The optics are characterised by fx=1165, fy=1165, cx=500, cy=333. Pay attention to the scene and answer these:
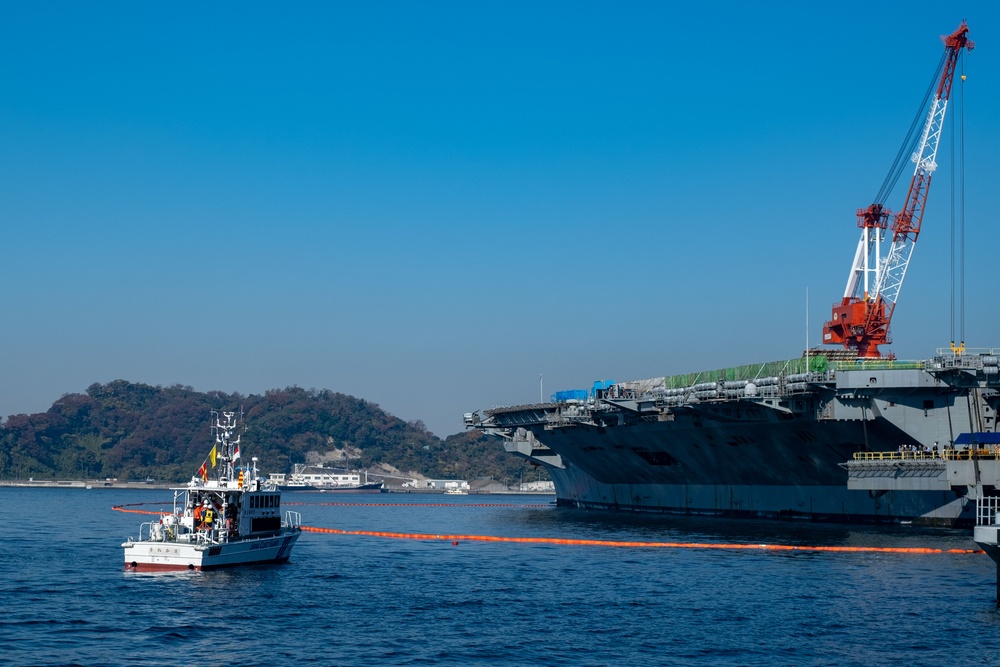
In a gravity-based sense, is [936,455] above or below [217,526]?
above

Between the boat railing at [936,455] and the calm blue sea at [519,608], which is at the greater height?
the boat railing at [936,455]

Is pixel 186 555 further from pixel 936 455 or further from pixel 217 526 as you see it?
pixel 936 455

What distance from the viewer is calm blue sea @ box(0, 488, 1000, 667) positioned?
29.2m

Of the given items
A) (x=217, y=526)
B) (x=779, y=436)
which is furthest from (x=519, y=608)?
(x=779, y=436)

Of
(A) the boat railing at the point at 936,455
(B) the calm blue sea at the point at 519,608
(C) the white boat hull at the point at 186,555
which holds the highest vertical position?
(A) the boat railing at the point at 936,455

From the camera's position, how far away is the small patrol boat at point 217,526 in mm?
43250

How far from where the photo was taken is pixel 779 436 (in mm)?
66938

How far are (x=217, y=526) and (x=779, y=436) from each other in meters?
34.8

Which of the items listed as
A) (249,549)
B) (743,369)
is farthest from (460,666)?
(743,369)

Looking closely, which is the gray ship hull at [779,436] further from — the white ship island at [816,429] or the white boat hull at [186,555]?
the white boat hull at [186,555]

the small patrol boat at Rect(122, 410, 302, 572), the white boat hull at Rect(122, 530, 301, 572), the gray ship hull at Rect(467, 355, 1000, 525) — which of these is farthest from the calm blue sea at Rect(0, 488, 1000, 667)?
the gray ship hull at Rect(467, 355, 1000, 525)

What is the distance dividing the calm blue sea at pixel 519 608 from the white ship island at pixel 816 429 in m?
4.09

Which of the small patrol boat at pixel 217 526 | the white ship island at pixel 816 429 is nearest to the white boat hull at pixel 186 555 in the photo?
the small patrol boat at pixel 217 526

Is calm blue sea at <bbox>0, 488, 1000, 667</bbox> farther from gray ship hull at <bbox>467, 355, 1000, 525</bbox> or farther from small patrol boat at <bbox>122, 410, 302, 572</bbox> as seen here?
gray ship hull at <bbox>467, 355, 1000, 525</bbox>
